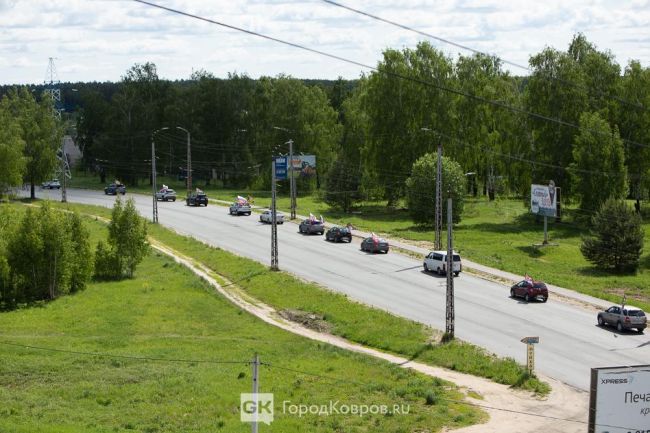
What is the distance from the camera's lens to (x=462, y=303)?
5231 centimetres

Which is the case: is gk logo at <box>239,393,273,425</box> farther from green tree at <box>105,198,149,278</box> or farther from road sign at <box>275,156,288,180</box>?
road sign at <box>275,156,288,180</box>

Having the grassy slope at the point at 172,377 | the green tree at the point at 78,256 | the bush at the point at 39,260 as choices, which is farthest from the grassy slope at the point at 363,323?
the bush at the point at 39,260

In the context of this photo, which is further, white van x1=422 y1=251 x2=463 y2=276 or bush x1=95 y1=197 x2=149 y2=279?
bush x1=95 y1=197 x2=149 y2=279

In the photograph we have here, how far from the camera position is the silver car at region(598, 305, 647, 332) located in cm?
4544

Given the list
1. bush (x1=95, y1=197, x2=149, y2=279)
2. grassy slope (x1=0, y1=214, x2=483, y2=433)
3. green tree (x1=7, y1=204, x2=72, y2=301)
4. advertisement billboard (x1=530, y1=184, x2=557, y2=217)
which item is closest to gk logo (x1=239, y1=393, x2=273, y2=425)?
grassy slope (x1=0, y1=214, x2=483, y2=433)

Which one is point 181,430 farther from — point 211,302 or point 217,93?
point 217,93

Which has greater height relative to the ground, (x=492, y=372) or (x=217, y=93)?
(x=217, y=93)

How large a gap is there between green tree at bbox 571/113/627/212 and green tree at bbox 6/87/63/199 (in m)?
68.5

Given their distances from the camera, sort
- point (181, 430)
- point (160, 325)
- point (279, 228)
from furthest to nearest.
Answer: point (279, 228), point (160, 325), point (181, 430)

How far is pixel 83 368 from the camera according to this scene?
3603 cm

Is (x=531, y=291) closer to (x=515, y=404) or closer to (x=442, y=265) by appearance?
(x=442, y=265)

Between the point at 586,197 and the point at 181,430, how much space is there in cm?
7273

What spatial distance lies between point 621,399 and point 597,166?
72240 millimetres

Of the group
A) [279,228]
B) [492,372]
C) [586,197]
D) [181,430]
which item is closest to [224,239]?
[279,228]
